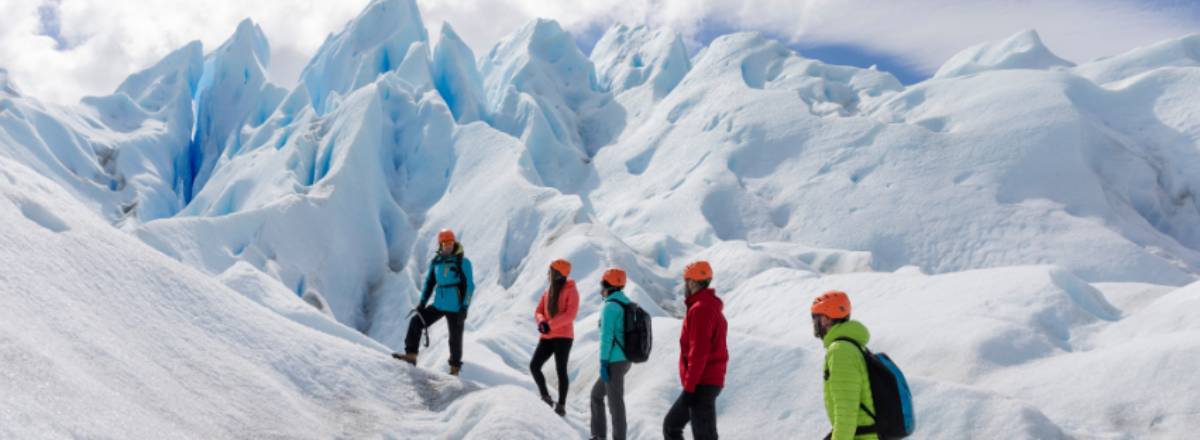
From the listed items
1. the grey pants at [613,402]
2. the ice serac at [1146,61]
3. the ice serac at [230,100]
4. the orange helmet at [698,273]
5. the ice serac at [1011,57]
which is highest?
the ice serac at [230,100]

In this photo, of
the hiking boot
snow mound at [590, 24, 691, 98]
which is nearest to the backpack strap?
the hiking boot

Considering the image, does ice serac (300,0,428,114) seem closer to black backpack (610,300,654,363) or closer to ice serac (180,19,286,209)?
ice serac (180,19,286,209)

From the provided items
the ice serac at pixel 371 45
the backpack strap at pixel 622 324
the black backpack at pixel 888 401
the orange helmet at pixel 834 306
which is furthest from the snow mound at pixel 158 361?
the ice serac at pixel 371 45

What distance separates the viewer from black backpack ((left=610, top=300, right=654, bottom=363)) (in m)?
5.89

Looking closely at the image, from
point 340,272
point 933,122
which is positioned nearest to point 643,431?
point 340,272

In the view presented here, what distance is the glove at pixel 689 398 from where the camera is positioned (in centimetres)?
524

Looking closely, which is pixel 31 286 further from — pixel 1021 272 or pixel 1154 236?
pixel 1154 236

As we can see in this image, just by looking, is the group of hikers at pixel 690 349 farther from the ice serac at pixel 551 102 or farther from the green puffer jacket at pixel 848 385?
the ice serac at pixel 551 102

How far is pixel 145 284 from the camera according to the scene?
5.78 meters

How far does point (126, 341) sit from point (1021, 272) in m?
15.2

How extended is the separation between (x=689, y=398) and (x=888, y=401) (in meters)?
1.67

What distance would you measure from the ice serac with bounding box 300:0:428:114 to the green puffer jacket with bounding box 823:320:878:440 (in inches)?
1831

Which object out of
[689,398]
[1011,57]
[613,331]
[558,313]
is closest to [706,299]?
[689,398]

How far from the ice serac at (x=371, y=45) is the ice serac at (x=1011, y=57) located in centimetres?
3465
